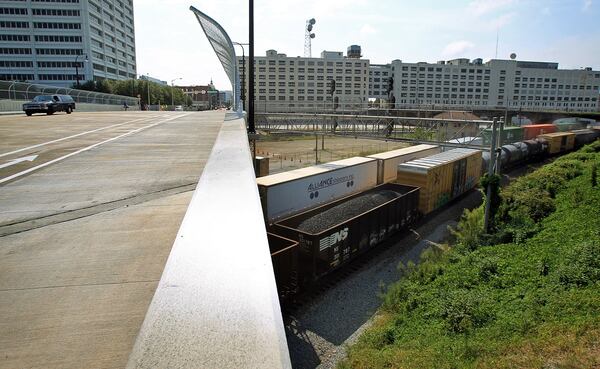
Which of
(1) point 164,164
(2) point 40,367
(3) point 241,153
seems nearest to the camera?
(2) point 40,367

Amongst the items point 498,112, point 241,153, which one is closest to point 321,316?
point 241,153

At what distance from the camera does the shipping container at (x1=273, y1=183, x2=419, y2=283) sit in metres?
14.2

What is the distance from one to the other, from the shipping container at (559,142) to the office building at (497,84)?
92854 mm

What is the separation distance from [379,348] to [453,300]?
3.31 meters

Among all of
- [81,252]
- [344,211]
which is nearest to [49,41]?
[344,211]

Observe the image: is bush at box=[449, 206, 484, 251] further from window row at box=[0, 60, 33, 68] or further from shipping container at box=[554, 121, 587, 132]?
window row at box=[0, 60, 33, 68]

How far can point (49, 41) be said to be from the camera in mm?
105812

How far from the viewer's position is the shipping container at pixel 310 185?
17.9 metres

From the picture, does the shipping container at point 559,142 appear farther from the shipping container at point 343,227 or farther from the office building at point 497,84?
the office building at point 497,84

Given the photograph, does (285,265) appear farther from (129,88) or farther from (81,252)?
(129,88)

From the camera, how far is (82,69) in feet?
351

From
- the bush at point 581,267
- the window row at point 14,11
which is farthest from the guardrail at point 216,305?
the window row at point 14,11

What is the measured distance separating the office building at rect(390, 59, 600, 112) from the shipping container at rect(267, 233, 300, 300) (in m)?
137

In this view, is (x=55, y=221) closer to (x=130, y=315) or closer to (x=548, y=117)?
(x=130, y=315)
